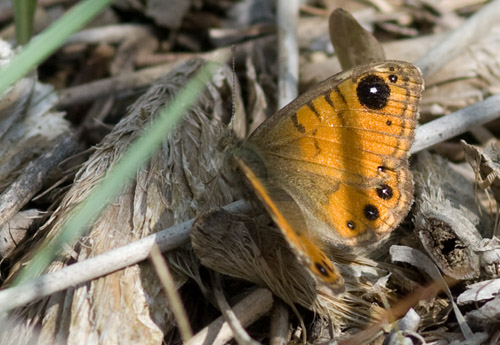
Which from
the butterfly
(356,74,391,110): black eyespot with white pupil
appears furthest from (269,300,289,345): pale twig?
(356,74,391,110): black eyespot with white pupil

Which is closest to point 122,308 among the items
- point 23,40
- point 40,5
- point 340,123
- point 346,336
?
point 346,336

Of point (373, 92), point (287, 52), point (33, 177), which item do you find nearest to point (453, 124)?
point (373, 92)

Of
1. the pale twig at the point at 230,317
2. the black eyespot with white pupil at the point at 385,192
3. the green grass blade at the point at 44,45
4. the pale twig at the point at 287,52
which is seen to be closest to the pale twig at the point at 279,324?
the pale twig at the point at 230,317

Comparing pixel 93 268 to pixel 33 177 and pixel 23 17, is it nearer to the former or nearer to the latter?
pixel 33 177

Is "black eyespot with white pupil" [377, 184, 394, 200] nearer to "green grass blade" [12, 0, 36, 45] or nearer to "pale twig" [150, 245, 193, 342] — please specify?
"pale twig" [150, 245, 193, 342]

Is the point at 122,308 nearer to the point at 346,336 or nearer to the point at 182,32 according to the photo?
the point at 346,336

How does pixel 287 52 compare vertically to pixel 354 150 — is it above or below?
above

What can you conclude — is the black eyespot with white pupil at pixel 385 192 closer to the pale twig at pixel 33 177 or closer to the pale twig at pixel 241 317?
the pale twig at pixel 241 317
